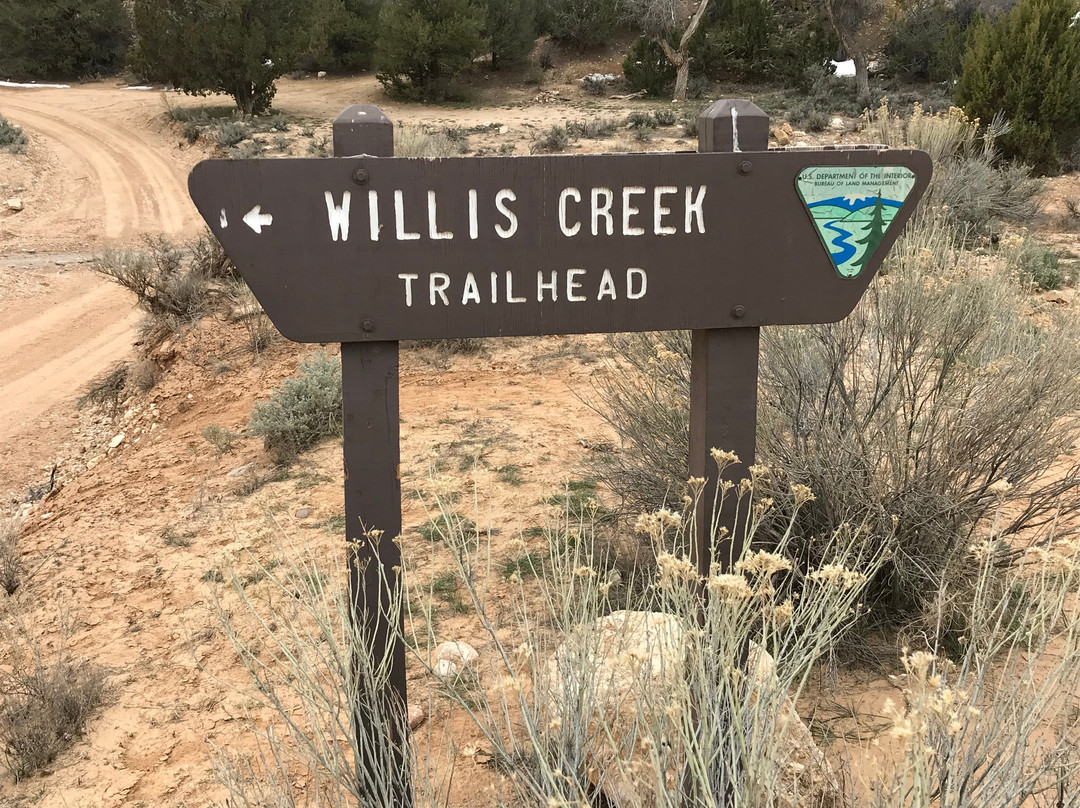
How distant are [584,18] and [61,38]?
59.2 feet

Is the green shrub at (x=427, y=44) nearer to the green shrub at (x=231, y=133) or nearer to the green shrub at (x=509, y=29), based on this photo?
the green shrub at (x=509, y=29)

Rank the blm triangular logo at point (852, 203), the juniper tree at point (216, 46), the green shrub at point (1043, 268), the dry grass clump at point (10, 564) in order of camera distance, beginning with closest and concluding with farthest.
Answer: the blm triangular logo at point (852, 203) → the dry grass clump at point (10, 564) → the green shrub at point (1043, 268) → the juniper tree at point (216, 46)

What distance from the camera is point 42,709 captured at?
2.98 m

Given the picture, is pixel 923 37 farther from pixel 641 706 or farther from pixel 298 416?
pixel 641 706

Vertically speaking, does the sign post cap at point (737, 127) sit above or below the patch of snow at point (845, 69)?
below

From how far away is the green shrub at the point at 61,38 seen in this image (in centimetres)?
2950

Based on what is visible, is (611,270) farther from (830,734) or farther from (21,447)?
(21,447)

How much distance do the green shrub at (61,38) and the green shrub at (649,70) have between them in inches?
729

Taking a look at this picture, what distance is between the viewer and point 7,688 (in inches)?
125

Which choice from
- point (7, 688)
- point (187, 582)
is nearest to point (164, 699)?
point (7, 688)

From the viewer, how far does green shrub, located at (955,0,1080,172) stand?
12.0 meters

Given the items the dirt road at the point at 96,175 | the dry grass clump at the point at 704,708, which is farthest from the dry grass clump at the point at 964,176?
the dirt road at the point at 96,175

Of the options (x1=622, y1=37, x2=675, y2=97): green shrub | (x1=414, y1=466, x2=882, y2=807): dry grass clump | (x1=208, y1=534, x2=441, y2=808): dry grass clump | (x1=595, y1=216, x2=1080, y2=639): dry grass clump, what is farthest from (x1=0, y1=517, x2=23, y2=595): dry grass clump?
(x1=622, y1=37, x2=675, y2=97): green shrub

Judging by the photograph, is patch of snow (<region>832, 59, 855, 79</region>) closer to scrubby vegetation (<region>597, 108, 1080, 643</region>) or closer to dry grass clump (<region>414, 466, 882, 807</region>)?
scrubby vegetation (<region>597, 108, 1080, 643</region>)
